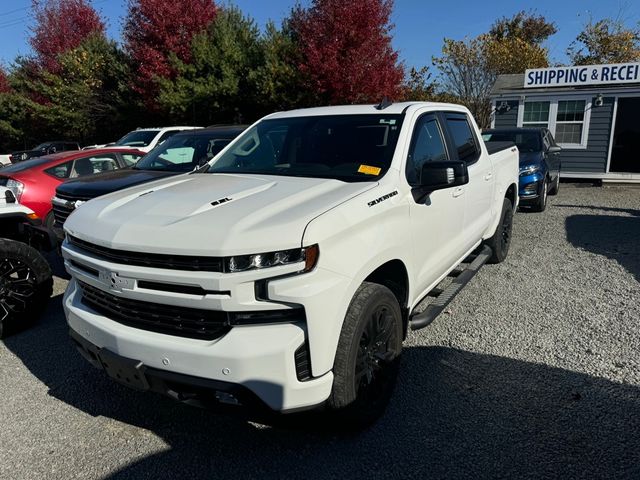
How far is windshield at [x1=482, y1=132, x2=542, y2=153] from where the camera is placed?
986cm

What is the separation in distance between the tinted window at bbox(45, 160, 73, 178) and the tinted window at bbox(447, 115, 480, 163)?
595 centimetres

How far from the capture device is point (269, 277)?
224cm

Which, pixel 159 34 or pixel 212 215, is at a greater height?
pixel 159 34

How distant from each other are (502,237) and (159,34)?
64.3 ft

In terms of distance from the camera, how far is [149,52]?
20.6 metres

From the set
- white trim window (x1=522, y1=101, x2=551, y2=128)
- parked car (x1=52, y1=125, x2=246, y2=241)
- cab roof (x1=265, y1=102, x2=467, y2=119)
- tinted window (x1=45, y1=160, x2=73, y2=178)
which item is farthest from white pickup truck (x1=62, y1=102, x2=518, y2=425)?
white trim window (x1=522, y1=101, x2=551, y2=128)

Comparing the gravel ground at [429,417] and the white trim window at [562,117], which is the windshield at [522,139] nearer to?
the white trim window at [562,117]

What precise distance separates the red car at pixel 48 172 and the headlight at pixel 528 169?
23.5 ft

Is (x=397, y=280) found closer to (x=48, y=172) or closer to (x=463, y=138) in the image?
(x=463, y=138)

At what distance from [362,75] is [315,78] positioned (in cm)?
168

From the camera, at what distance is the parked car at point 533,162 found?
363 inches

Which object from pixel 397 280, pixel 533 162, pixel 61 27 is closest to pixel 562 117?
pixel 533 162

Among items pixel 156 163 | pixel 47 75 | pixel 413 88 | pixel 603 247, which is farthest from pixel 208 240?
pixel 47 75

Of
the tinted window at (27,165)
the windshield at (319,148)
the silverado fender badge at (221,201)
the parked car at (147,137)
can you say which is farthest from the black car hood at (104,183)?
the parked car at (147,137)
